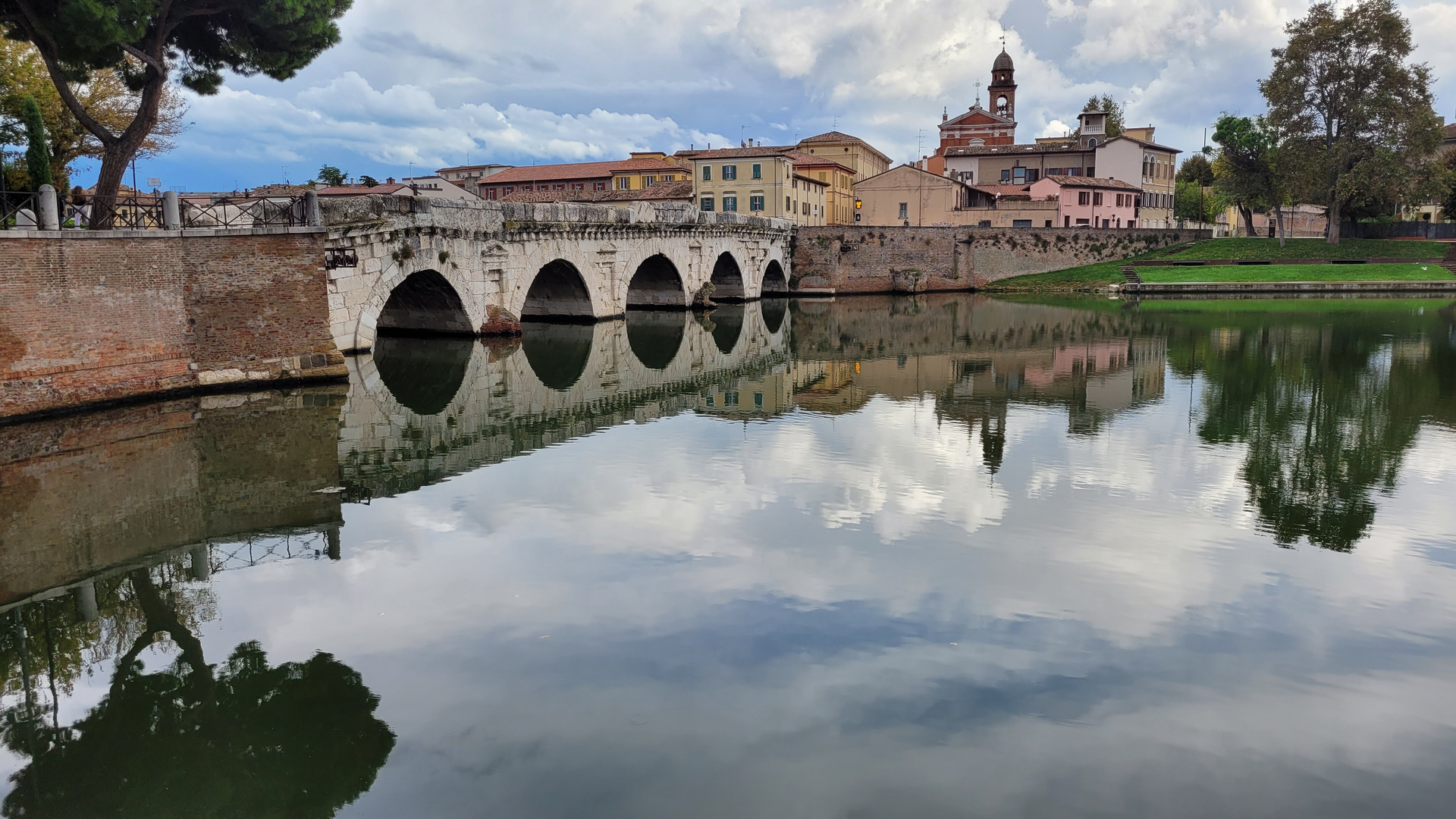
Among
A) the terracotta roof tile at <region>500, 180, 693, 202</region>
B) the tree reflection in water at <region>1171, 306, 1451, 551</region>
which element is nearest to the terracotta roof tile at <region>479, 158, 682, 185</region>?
the terracotta roof tile at <region>500, 180, 693, 202</region>

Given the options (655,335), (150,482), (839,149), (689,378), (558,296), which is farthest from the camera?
(839,149)

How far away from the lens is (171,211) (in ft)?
66.8

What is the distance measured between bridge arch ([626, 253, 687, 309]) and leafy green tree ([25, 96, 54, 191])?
2484cm

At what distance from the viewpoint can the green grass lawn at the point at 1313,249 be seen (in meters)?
64.2

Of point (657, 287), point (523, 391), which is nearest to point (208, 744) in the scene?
point (523, 391)

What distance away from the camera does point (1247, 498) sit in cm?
1418

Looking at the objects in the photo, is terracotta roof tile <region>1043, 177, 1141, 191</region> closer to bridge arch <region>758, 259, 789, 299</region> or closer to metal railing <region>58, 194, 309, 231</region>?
bridge arch <region>758, 259, 789, 299</region>

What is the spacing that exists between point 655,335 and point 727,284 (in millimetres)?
19678

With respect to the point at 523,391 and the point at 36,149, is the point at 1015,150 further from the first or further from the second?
the point at 36,149

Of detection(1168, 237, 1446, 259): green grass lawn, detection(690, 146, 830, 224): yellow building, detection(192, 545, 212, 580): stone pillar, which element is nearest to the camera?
detection(192, 545, 212, 580): stone pillar

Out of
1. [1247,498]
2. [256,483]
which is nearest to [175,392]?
[256,483]

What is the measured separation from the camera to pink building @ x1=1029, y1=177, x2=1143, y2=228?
7119 centimetres

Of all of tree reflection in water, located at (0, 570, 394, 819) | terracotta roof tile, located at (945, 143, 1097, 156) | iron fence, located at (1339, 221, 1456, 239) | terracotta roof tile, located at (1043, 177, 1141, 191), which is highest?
terracotta roof tile, located at (945, 143, 1097, 156)

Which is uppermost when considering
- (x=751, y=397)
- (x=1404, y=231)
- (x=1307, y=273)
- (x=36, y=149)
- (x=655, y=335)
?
(x=1404, y=231)
